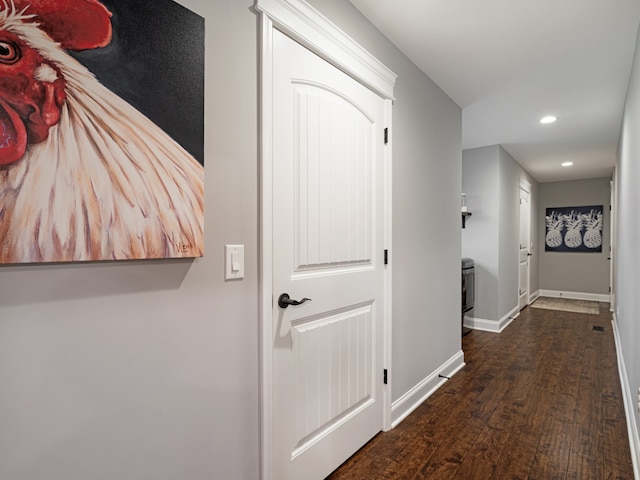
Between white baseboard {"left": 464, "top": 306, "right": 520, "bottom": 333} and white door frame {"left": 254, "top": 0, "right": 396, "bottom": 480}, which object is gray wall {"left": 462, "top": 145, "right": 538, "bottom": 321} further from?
white door frame {"left": 254, "top": 0, "right": 396, "bottom": 480}

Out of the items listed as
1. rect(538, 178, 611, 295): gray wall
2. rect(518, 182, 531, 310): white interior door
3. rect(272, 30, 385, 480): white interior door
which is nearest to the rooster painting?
rect(272, 30, 385, 480): white interior door

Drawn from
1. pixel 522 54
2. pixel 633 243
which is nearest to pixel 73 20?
pixel 522 54

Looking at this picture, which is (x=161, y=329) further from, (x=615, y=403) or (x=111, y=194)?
(x=615, y=403)

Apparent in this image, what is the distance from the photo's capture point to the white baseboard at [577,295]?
6628 millimetres

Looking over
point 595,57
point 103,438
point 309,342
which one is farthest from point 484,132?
point 103,438

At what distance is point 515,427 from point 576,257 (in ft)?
19.9

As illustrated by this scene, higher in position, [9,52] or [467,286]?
[9,52]

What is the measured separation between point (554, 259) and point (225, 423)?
7.71 m

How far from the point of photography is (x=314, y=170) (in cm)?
164

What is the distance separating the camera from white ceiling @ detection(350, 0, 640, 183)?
192 cm

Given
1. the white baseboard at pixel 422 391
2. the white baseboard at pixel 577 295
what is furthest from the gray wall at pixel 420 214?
the white baseboard at pixel 577 295

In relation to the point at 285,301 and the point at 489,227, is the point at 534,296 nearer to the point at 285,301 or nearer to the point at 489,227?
the point at 489,227

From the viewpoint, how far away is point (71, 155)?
0.89 m

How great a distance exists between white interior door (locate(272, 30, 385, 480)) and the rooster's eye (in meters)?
0.81
